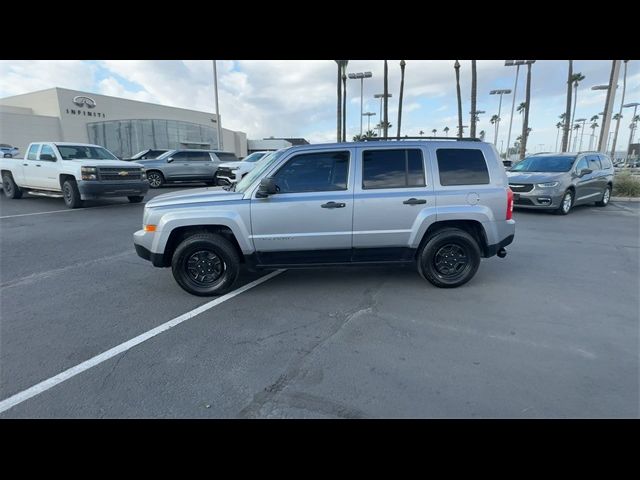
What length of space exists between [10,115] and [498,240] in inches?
1791

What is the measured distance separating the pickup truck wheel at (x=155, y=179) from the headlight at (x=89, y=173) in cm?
658

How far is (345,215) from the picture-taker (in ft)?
13.9

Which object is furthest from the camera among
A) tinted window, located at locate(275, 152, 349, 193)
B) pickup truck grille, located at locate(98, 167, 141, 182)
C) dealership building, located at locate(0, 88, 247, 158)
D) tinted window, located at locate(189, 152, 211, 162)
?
dealership building, located at locate(0, 88, 247, 158)

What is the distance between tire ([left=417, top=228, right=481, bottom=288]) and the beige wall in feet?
137

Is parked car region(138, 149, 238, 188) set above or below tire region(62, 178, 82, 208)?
above

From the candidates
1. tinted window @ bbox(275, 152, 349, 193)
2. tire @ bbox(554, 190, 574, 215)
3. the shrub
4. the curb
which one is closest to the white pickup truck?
tinted window @ bbox(275, 152, 349, 193)

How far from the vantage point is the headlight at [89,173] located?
9.75 meters

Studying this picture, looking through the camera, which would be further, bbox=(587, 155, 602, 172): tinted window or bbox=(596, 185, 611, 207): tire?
bbox=(596, 185, 611, 207): tire

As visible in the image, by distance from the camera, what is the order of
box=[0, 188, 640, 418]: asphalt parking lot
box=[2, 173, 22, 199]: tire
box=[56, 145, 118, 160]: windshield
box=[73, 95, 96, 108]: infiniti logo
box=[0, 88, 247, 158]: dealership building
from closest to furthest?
box=[0, 188, 640, 418]: asphalt parking lot
box=[56, 145, 118, 160]: windshield
box=[2, 173, 22, 199]: tire
box=[0, 88, 247, 158]: dealership building
box=[73, 95, 96, 108]: infiniti logo

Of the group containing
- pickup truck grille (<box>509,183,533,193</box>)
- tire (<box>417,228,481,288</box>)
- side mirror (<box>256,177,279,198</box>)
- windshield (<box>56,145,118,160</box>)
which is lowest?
tire (<box>417,228,481,288</box>)

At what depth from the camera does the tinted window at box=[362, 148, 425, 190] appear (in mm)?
4332

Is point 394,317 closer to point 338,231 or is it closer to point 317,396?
point 338,231

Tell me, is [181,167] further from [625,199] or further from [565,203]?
[625,199]

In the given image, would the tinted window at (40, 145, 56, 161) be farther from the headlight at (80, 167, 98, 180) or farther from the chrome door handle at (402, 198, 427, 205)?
the chrome door handle at (402, 198, 427, 205)
